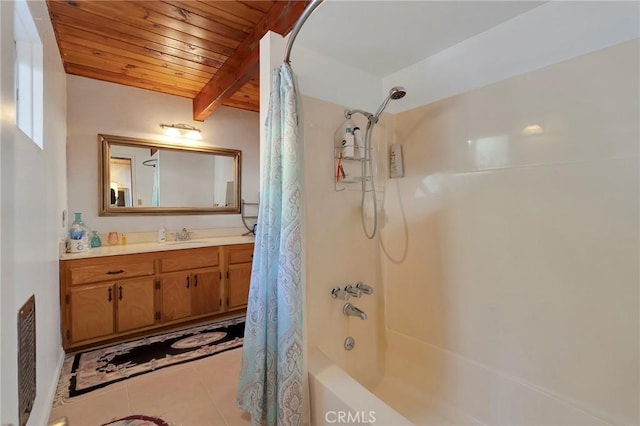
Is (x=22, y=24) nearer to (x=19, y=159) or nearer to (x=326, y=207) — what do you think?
(x=19, y=159)

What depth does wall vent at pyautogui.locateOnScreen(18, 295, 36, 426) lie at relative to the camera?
106 centimetres

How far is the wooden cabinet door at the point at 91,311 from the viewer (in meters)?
2.12

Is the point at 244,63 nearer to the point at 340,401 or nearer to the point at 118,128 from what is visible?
→ the point at 118,128

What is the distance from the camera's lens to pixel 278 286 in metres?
1.35

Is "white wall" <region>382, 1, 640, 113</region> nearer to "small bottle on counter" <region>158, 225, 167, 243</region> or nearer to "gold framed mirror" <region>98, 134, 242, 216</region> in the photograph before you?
"gold framed mirror" <region>98, 134, 242, 216</region>

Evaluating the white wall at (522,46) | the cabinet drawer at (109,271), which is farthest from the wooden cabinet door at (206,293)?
the white wall at (522,46)

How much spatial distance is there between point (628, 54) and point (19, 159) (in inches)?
97.8

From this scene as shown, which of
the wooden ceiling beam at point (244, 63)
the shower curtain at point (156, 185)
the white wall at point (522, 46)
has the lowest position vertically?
the shower curtain at point (156, 185)

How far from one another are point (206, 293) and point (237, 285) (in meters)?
0.31

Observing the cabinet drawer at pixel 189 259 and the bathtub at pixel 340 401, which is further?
the cabinet drawer at pixel 189 259

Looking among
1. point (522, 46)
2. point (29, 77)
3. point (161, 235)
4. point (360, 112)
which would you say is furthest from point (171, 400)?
point (522, 46)

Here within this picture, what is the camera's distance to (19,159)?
111 cm

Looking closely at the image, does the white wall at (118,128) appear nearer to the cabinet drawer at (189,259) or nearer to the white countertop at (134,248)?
the white countertop at (134,248)

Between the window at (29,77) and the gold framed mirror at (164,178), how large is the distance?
1.23 meters
